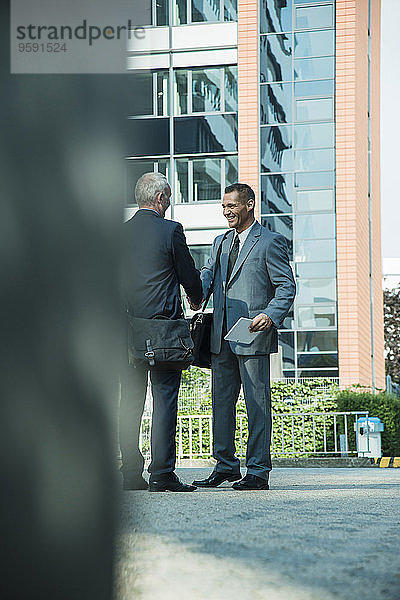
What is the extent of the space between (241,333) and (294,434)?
35.7ft

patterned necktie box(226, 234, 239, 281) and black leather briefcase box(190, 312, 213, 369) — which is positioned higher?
patterned necktie box(226, 234, 239, 281)

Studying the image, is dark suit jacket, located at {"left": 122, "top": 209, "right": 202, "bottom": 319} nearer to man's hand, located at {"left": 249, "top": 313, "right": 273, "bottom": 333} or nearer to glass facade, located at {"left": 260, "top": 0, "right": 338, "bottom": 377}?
man's hand, located at {"left": 249, "top": 313, "right": 273, "bottom": 333}

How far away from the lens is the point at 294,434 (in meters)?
16.7

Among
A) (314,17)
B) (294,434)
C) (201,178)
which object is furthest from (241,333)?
(314,17)

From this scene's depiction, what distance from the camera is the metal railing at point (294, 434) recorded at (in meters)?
16.4

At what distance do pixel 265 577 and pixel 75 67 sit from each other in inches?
57.4

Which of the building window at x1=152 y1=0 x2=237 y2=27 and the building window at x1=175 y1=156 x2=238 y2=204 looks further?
the building window at x1=152 y1=0 x2=237 y2=27

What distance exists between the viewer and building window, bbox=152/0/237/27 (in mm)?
25594

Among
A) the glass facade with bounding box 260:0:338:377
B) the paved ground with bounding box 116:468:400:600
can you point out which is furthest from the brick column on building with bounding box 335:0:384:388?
the paved ground with bounding box 116:468:400:600

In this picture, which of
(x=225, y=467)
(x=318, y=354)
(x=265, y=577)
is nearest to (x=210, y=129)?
(x=318, y=354)

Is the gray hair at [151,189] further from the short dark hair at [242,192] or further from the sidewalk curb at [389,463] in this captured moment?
the sidewalk curb at [389,463]

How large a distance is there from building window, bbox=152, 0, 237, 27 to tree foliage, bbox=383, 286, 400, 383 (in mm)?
21202

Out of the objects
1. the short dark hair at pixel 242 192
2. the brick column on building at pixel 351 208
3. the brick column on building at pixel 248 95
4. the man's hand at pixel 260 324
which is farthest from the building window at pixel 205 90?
the man's hand at pixel 260 324

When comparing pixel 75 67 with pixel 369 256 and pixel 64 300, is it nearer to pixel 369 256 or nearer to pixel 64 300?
pixel 64 300
